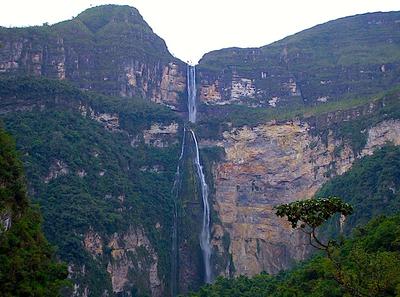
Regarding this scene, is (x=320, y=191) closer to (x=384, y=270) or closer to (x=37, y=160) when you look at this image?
(x=37, y=160)

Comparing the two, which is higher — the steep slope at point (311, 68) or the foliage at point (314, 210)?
the steep slope at point (311, 68)

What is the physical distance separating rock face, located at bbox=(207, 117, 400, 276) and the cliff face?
11.3 meters

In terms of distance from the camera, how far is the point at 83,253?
32.4 meters

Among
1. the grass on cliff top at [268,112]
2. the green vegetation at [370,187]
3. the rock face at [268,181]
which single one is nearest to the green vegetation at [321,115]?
the grass on cliff top at [268,112]

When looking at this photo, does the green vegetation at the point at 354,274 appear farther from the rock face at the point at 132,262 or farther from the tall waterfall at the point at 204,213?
the tall waterfall at the point at 204,213

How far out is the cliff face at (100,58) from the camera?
159ft

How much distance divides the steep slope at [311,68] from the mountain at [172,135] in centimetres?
14

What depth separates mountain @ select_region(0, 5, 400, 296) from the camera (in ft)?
119

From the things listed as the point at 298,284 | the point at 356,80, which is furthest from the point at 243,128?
the point at 298,284

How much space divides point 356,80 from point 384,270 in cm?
4472

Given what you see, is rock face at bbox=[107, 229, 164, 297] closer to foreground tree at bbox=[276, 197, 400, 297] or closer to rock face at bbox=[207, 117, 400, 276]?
rock face at bbox=[207, 117, 400, 276]

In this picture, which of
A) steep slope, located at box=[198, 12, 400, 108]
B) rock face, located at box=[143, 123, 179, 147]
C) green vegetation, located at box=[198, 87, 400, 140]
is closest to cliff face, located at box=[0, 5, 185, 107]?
steep slope, located at box=[198, 12, 400, 108]

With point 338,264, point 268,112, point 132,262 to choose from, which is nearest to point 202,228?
point 132,262

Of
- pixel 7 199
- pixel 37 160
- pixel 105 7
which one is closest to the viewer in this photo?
pixel 7 199
